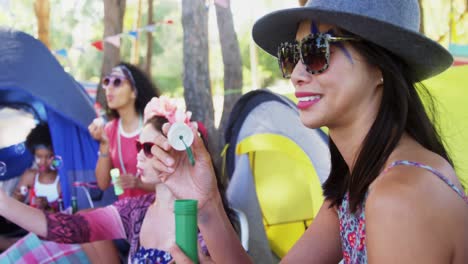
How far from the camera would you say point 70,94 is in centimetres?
379

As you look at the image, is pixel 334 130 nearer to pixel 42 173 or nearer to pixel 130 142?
pixel 130 142

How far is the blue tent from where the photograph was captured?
3.49 meters

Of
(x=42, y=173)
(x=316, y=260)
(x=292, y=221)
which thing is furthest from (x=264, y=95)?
(x=316, y=260)

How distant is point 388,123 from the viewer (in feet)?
3.93

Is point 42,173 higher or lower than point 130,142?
lower

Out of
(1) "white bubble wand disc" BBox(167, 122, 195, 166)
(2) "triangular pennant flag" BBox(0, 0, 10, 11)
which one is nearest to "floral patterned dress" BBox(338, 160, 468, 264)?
(1) "white bubble wand disc" BBox(167, 122, 195, 166)

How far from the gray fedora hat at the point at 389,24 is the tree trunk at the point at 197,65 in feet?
11.5

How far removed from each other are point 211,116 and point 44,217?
2831 millimetres

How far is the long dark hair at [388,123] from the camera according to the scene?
1.17m

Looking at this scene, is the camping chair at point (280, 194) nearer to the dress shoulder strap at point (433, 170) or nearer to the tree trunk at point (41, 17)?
the dress shoulder strap at point (433, 170)

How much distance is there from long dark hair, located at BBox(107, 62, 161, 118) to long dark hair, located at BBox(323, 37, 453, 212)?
2527mm

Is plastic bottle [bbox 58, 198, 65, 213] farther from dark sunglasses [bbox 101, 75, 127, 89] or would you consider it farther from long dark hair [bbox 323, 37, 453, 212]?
long dark hair [bbox 323, 37, 453, 212]

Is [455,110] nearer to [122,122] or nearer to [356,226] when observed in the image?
[356,226]

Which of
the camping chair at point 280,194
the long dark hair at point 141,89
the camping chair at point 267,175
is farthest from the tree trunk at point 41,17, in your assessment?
the camping chair at point 280,194
